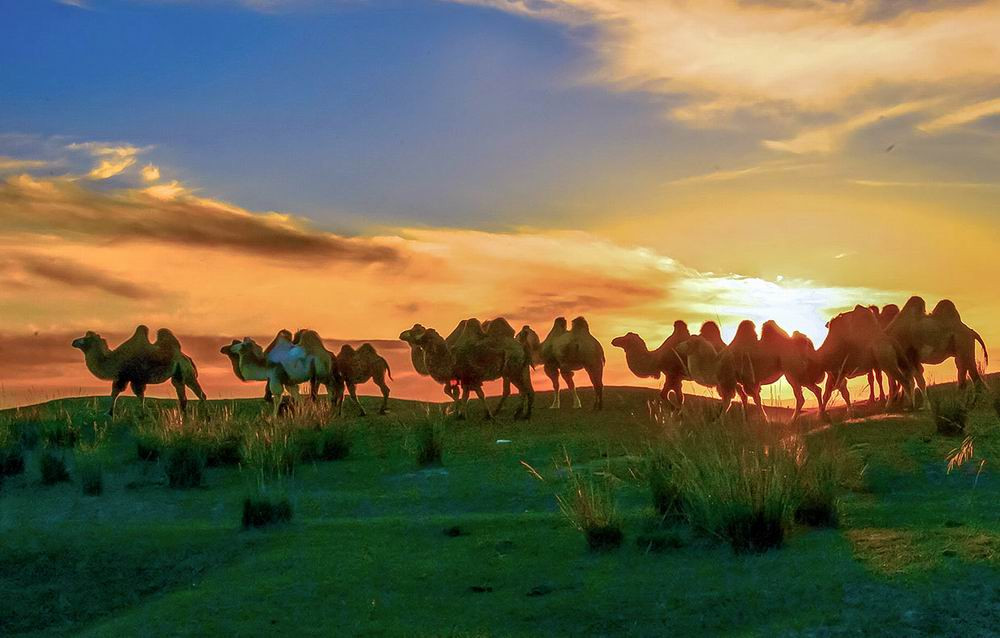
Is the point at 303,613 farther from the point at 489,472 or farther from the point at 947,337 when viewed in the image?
the point at 947,337

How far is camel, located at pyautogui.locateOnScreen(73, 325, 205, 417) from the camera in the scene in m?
24.2

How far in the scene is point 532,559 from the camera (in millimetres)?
8891

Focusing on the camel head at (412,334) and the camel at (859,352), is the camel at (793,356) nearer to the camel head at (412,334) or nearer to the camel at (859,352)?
the camel at (859,352)

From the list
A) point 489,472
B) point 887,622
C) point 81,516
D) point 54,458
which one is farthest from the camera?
point 54,458

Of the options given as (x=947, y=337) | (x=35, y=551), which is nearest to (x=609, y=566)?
(x=35, y=551)

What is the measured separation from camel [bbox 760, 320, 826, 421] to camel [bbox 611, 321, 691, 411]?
3144 millimetres

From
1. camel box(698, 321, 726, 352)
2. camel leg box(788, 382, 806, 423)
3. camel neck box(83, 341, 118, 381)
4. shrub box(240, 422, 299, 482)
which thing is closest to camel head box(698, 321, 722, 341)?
camel box(698, 321, 726, 352)

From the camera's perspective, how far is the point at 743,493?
340 inches

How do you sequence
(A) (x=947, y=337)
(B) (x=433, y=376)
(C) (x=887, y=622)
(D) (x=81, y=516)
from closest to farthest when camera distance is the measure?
(C) (x=887, y=622) < (D) (x=81, y=516) < (A) (x=947, y=337) < (B) (x=433, y=376)

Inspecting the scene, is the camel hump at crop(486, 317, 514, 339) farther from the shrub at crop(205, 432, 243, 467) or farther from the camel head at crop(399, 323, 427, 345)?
the shrub at crop(205, 432, 243, 467)

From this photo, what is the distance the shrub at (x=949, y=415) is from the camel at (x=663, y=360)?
6.84 meters

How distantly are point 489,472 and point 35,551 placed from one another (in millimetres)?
5803

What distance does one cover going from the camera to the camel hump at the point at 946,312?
66.6ft

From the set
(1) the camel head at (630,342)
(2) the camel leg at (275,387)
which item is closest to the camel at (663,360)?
(1) the camel head at (630,342)
